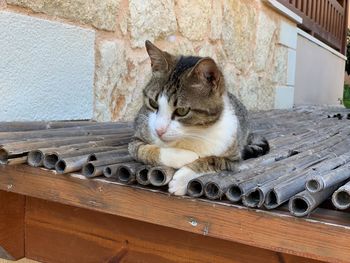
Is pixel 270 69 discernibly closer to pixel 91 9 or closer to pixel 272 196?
pixel 91 9

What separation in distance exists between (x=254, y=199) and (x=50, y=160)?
579mm

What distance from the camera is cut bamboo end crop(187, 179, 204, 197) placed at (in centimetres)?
107

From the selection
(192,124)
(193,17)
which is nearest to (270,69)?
(193,17)

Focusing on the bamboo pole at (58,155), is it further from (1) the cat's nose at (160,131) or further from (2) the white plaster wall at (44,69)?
(2) the white plaster wall at (44,69)

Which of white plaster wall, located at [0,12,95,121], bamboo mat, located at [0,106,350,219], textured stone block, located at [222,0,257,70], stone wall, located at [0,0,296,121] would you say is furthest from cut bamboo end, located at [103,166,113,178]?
textured stone block, located at [222,0,257,70]

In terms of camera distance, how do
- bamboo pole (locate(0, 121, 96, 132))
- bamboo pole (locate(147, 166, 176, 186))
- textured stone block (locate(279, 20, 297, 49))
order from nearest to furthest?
bamboo pole (locate(147, 166, 176, 186)) < bamboo pole (locate(0, 121, 96, 132)) < textured stone block (locate(279, 20, 297, 49))

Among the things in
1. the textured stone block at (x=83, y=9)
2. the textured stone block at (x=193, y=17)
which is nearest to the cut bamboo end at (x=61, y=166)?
the textured stone block at (x=83, y=9)

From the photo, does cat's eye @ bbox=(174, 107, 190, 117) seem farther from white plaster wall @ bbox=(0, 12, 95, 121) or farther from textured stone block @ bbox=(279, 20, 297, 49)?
textured stone block @ bbox=(279, 20, 297, 49)

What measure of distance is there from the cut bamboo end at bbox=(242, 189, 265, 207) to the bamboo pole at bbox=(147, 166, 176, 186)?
201mm

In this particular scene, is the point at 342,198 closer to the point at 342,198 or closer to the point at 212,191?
the point at 342,198

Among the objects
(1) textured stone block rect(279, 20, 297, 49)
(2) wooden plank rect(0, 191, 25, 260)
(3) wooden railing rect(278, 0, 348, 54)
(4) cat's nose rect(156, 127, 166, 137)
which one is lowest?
(2) wooden plank rect(0, 191, 25, 260)

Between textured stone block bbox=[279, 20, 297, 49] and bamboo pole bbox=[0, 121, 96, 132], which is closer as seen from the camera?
bamboo pole bbox=[0, 121, 96, 132]

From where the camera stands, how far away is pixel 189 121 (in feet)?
4.18

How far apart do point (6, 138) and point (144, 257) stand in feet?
1.86
